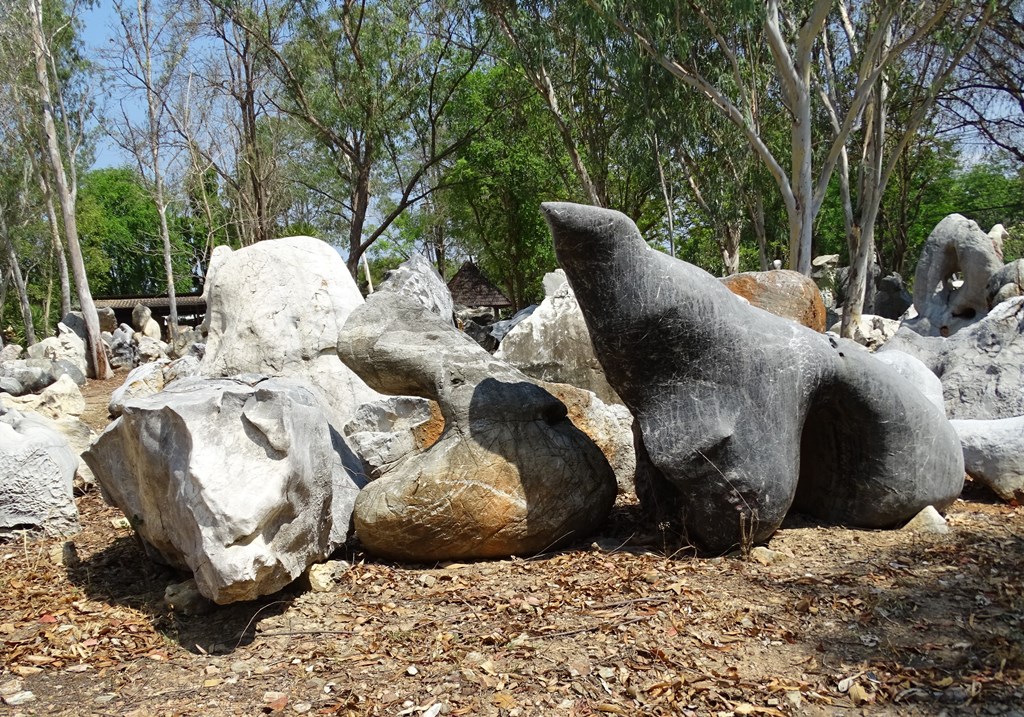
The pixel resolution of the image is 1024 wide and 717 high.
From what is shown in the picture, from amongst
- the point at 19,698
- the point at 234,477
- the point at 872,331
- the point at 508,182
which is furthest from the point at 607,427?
the point at 508,182

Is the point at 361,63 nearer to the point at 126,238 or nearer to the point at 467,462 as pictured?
the point at 467,462

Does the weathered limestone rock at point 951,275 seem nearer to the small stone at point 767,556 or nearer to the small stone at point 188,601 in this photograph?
the small stone at point 767,556

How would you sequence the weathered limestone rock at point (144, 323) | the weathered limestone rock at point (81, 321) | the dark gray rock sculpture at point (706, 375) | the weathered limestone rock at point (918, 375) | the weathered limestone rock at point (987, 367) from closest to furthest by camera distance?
the dark gray rock sculpture at point (706, 375) → the weathered limestone rock at point (918, 375) → the weathered limestone rock at point (987, 367) → the weathered limestone rock at point (81, 321) → the weathered limestone rock at point (144, 323)

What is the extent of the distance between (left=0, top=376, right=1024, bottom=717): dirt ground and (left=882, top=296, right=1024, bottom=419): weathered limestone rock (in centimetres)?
194

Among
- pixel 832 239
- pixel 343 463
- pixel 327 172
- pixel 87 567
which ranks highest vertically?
pixel 327 172

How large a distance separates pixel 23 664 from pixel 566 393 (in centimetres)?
325

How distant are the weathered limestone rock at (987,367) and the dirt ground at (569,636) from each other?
194cm

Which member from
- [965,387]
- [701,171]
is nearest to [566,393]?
[965,387]

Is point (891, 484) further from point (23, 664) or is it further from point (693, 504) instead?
point (23, 664)

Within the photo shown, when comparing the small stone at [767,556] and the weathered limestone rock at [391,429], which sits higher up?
the weathered limestone rock at [391,429]

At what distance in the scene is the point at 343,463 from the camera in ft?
15.2

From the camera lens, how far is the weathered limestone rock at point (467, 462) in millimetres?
4074

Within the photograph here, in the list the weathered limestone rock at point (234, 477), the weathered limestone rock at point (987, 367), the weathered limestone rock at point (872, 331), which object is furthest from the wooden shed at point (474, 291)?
the weathered limestone rock at point (234, 477)

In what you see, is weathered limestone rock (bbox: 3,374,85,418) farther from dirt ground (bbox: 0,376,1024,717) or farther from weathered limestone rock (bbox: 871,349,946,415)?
weathered limestone rock (bbox: 871,349,946,415)
